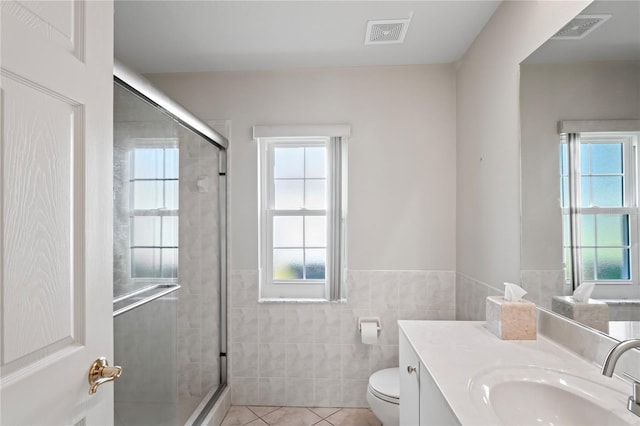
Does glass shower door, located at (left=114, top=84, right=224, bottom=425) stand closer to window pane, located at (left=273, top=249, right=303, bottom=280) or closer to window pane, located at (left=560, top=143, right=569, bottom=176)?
window pane, located at (left=273, top=249, right=303, bottom=280)

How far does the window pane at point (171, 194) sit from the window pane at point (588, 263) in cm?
174

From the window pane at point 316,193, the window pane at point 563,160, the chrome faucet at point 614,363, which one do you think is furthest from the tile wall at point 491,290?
the window pane at point 316,193

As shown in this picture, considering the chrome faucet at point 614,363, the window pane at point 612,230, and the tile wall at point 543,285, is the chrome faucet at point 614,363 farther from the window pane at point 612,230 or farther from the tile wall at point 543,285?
the tile wall at point 543,285

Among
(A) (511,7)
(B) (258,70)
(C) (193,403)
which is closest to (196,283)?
(C) (193,403)

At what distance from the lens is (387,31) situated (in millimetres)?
2098

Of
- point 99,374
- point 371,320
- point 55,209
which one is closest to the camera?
point 55,209

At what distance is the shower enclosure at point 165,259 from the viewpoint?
139cm

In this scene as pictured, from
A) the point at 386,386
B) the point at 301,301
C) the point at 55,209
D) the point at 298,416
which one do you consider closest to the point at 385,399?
the point at 386,386

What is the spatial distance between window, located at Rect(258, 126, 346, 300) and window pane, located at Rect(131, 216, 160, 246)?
110 centimetres

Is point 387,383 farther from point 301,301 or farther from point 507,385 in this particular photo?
point 507,385

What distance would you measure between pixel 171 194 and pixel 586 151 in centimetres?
176

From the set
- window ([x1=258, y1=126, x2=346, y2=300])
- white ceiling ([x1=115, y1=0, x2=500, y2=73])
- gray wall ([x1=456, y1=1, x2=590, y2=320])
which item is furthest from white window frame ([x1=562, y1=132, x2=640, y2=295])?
window ([x1=258, y1=126, x2=346, y2=300])

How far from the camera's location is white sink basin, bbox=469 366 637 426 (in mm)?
969

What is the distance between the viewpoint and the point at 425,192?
8.43ft
